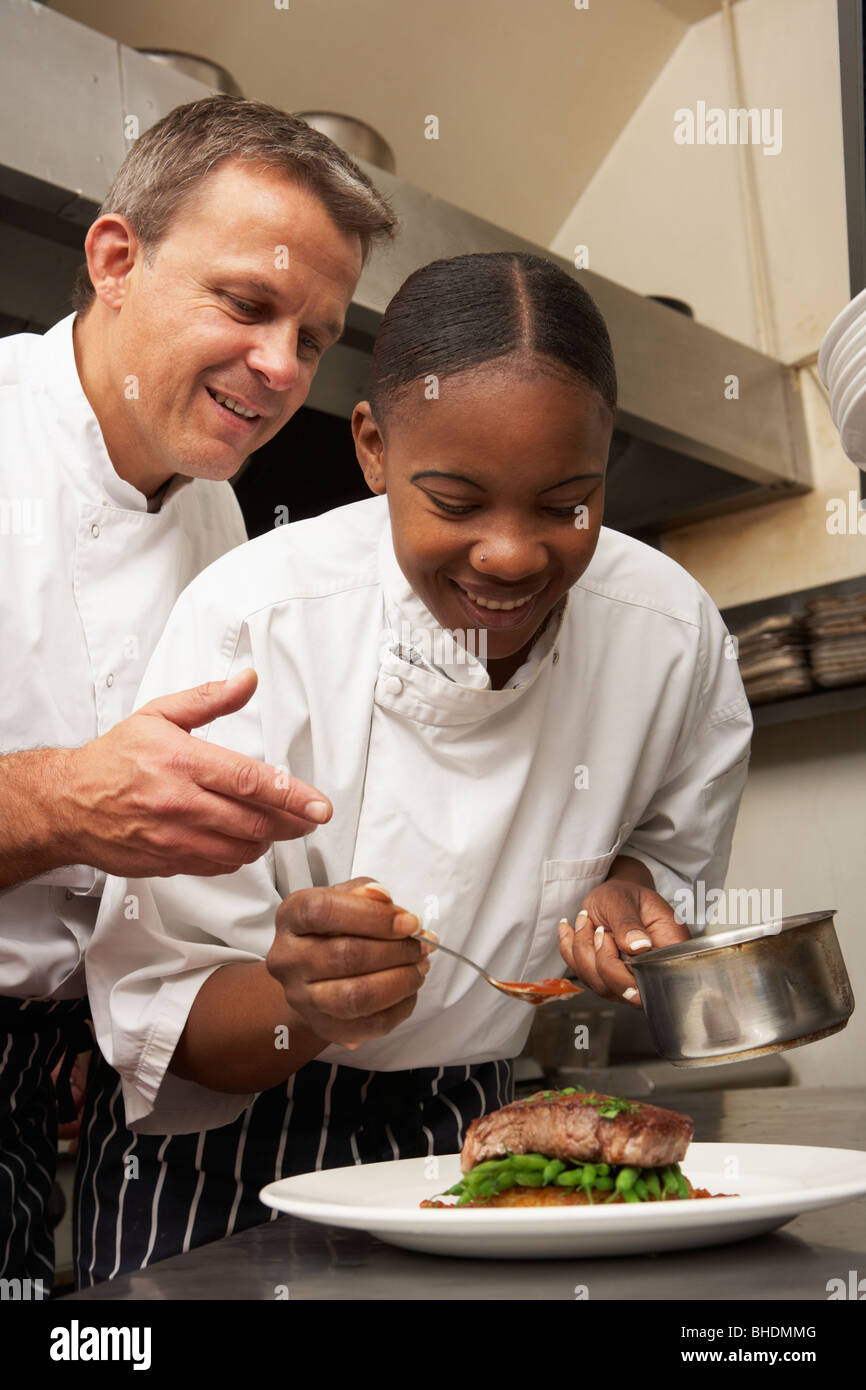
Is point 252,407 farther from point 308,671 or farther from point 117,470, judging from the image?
point 308,671

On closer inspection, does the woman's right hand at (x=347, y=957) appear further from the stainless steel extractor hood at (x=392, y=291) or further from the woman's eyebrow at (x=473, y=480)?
the stainless steel extractor hood at (x=392, y=291)

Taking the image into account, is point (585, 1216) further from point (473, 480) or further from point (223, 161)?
point (223, 161)

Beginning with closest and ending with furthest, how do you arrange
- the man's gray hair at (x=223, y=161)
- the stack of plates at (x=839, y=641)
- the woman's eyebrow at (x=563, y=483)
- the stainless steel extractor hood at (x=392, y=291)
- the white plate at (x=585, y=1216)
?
the white plate at (x=585, y=1216) → the woman's eyebrow at (x=563, y=483) → the man's gray hair at (x=223, y=161) → the stainless steel extractor hood at (x=392, y=291) → the stack of plates at (x=839, y=641)

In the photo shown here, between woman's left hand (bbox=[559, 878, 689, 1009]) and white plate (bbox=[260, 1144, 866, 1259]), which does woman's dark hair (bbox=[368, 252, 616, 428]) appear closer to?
woman's left hand (bbox=[559, 878, 689, 1009])

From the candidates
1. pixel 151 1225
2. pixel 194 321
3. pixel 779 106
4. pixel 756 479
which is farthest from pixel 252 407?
pixel 779 106

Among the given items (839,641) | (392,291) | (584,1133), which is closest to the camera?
(584,1133)

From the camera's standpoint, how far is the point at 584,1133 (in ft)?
2.88

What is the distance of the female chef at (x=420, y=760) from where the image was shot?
3.72ft

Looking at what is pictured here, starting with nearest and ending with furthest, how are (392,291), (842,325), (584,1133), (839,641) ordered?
1. (584,1133)
2. (842,325)
3. (392,291)
4. (839,641)

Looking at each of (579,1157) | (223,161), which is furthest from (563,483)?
(223,161)

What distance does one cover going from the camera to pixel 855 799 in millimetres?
3492

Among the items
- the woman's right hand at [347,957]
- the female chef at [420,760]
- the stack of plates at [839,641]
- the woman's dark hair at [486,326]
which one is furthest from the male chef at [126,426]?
the stack of plates at [839,641]

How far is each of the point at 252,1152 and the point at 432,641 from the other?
21.4 inches

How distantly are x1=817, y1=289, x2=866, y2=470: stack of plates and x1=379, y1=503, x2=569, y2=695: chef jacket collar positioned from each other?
33cm
